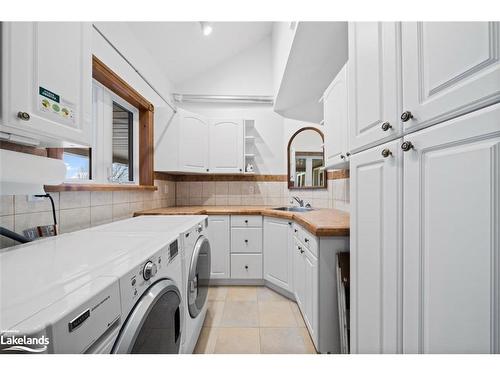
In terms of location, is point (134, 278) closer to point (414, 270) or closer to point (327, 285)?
point (414, 270)

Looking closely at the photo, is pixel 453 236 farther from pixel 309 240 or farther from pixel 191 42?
pixel 191 42

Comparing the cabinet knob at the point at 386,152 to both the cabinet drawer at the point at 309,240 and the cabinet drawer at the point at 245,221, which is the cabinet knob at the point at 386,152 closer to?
the cabinet drawer at the point at 309,240

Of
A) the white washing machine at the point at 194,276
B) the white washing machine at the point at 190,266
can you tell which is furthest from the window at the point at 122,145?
the white washing machine at the point at 194,276

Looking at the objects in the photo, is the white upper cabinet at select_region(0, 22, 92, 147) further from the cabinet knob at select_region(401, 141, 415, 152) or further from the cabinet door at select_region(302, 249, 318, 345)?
the cabinet door at select_region(302, 249, 318, 345)

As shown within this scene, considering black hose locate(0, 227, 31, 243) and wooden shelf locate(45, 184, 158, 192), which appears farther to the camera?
wooden shelf locate(45, 184, 158, 192)

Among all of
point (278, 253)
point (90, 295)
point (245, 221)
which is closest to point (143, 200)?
point (245, 221)

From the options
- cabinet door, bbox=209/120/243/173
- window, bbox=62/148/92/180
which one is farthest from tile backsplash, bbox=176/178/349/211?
window, bbox=62/148/92/180

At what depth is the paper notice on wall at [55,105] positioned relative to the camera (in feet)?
2.53

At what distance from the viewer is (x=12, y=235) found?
884 mm

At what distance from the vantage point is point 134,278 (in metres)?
0.65

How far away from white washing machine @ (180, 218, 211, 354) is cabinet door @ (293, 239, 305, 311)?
755 mm

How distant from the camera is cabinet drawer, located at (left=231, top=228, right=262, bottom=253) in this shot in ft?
7.41

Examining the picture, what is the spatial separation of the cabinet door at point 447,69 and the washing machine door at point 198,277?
126cm

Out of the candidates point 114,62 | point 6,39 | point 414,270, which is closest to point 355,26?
point 414,270
